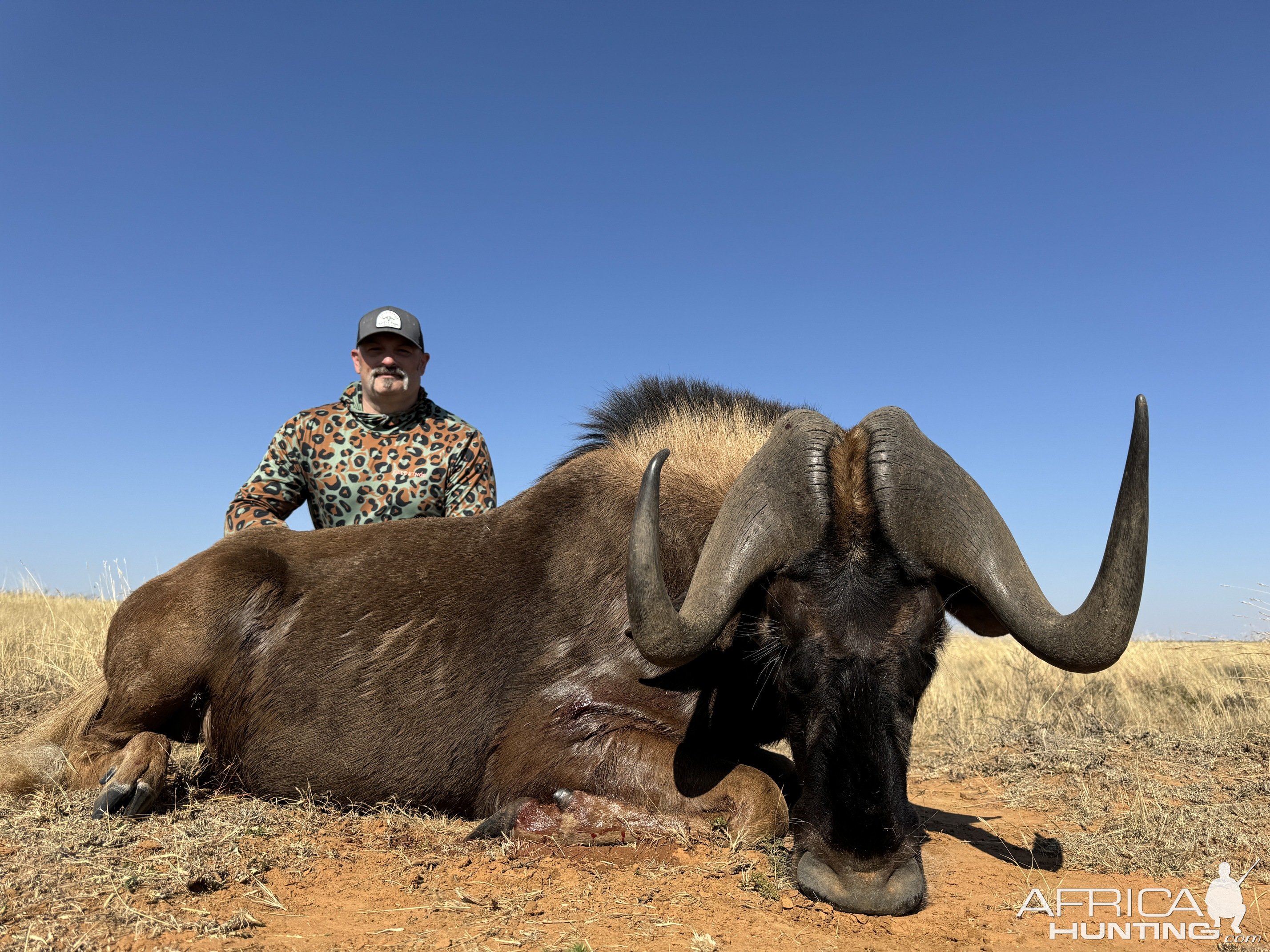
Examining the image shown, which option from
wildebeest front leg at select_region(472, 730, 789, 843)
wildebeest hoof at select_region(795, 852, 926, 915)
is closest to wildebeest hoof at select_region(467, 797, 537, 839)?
wildebeest front leg at select_region(472, 730, 789, 843)

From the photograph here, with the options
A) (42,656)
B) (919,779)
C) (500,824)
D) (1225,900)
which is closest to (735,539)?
(500,824)

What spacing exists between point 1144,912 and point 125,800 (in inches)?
163

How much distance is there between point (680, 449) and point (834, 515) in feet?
4.92

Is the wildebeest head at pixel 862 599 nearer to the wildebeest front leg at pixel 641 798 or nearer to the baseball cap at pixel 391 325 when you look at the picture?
the wildebeest front leg at pixel 641 798

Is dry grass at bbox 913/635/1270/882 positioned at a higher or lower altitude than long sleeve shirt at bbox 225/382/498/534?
lower

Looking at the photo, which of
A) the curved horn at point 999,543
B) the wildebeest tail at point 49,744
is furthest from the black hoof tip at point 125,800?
the curved horn at point 999,543

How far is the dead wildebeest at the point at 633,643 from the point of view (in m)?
2.97

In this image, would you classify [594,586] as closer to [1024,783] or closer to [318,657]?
[318,657]

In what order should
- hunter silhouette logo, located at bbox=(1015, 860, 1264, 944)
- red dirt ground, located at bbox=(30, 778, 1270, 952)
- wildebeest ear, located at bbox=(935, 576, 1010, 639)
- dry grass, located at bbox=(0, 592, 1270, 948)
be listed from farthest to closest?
wildebeest ear, located at bbox=(935, 576, 1010, 639) → hunter silhouette logo, located at bbox=(1015, 860, 1264, 944) → dry grass, located at bbox=(0, 592, 1270, 948) → red dirt ground, located at bbox=(30, 778, 1270, 952)

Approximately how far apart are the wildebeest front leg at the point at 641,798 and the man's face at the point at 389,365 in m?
3.80

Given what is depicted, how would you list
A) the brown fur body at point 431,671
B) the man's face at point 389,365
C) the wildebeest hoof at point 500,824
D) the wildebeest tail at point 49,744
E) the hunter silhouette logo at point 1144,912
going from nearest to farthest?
the hunter silhouette logo at point 1144,912
the wildebeest hoof at point 500,824
the brown fur body at point 431,671
the wildebeest tail at point 49,744
the man's face at point 389,365

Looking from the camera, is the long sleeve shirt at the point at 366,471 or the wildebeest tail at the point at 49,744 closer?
the wildebeest tail at the point at 49,744

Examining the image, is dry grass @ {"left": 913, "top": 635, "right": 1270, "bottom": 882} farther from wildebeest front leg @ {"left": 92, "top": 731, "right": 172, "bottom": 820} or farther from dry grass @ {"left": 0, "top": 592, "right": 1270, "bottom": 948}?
wildebeest front leg @ {"left": 92, "top": 731, "right": 172, "bottom": 820}

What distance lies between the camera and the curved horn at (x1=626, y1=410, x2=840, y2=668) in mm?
3010
